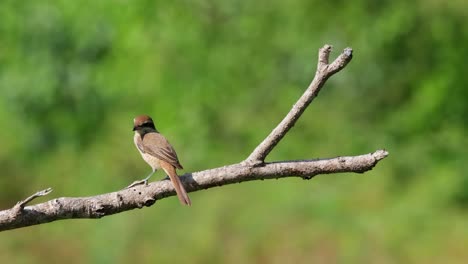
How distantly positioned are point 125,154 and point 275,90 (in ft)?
6.48

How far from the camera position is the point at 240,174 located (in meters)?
3.79

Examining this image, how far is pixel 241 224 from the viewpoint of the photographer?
9.25 meters

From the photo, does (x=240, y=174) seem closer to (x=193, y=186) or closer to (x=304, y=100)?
(x=193, y=186)

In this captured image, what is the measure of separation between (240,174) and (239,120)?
7.57 m

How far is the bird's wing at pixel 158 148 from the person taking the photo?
523 cm

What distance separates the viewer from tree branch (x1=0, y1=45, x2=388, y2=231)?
368cm

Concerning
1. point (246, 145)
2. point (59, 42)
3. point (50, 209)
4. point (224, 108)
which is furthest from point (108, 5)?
point (50, 209)

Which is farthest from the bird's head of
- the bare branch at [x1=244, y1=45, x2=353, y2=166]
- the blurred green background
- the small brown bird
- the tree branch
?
the blurred green background

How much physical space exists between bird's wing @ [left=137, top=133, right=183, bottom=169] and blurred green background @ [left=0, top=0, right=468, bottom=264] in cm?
357

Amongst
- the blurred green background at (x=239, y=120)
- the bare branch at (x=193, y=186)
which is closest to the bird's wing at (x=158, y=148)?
the bare branch at (x=193, y=186)

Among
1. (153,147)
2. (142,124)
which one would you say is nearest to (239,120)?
→ (142,124)

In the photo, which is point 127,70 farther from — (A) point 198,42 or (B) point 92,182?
(B) point 92,182

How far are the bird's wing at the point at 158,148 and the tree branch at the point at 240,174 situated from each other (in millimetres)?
1305

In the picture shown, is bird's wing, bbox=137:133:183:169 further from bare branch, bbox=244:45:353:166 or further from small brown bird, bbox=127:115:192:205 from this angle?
bare branch, bbox=244:45:353:166
